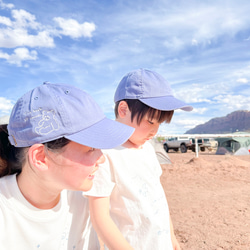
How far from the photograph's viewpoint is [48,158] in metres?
1.10

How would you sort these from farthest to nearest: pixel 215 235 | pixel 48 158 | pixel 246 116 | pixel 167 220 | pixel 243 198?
pixel 246 116
pixel 243 198
pixel 215 235
pixel 167 220
pixel 48 158

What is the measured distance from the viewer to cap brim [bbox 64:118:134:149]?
1079mm

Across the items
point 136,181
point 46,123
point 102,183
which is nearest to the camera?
point 46,123

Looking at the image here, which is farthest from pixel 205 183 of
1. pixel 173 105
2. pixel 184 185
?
pixel 173 105

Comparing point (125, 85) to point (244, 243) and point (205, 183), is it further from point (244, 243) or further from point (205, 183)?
point (205, 183)

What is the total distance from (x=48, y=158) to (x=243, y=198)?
5.34 metres

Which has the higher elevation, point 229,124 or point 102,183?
point 102,183

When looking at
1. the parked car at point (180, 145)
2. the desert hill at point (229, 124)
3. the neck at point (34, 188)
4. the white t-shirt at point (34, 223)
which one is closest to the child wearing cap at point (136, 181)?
the white t-shirt at point (34, 223)

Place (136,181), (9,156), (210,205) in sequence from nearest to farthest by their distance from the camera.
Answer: (9,156) < (136,181) < (210,205)

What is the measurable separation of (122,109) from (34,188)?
732 millimetres

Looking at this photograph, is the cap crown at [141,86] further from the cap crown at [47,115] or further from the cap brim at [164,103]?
the cap crown at [47,115]

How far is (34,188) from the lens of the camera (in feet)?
3.75

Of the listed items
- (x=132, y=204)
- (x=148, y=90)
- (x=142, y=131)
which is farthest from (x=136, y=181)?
(x=148, y=90)

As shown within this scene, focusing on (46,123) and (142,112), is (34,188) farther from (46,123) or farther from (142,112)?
(142,112)
